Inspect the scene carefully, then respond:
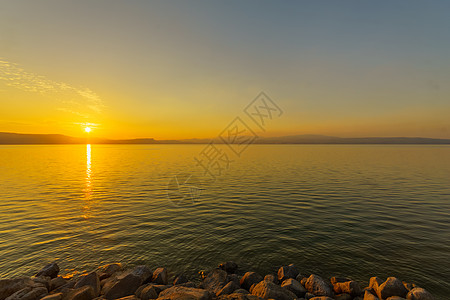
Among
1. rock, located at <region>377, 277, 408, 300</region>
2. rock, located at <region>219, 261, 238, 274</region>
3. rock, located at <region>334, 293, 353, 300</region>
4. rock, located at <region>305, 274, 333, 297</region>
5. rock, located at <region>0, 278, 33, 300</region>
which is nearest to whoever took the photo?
rock, located at <region>0, 278, 33, 300</region>

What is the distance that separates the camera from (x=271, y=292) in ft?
29.5

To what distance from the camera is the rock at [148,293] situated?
356 inches

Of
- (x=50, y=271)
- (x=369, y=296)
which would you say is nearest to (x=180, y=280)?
(x=50, y=271)

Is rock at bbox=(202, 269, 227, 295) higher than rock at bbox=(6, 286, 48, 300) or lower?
lower

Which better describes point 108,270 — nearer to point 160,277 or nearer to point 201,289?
point 160,277

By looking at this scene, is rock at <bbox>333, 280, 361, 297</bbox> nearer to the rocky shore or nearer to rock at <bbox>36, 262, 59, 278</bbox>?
the rocky shore

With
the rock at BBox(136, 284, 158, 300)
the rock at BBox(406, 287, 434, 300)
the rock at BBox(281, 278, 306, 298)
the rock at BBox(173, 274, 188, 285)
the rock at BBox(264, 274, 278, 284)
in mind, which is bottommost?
the rock at BBox(173, 274, 188, 285)

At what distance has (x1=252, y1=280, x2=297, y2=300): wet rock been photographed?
8891mm

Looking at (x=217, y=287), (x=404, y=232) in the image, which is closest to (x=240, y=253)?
(x=217, y=287)

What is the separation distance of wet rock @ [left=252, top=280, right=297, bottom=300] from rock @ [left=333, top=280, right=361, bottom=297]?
2.40m

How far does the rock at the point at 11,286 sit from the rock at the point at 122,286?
340cm

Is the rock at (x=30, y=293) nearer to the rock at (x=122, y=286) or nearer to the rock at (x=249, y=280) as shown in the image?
the rock at (x=122, y=286)

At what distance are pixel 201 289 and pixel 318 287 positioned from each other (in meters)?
5.69

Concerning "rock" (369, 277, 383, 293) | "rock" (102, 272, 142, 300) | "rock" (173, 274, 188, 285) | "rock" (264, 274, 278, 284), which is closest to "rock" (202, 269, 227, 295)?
"rock" (173, 274, 188, 285)
